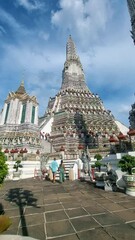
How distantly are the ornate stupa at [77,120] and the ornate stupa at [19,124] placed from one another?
6012 mm

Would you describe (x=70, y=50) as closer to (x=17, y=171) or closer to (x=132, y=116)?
(x=132, y=116)

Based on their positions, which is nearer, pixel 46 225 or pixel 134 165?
pixel 46 225

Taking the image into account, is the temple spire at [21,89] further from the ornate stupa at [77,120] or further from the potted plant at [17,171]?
the potted plant at [17,171]

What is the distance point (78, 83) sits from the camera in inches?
2404

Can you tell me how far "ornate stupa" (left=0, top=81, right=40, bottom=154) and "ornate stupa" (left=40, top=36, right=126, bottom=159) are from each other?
237 inches

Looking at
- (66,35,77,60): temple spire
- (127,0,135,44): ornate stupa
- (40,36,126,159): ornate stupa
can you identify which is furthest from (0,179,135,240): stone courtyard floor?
(66,35,77,60): temple spire

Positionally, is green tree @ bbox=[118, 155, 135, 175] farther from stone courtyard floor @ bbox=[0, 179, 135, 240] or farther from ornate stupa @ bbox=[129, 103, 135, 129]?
ornate stupa @ bbox=[129, 103, 135, 129]

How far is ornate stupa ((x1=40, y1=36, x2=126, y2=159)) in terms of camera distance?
33156mm

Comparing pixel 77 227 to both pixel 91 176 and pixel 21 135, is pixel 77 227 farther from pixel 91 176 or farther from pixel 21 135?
pixel 21 135

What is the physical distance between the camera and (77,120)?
40.3m

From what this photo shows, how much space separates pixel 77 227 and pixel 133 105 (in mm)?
46003

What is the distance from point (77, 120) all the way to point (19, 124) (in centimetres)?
1608

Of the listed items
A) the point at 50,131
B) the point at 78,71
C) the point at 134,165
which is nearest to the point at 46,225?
the point at 134,165

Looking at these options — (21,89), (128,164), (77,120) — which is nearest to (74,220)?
(128,164)
